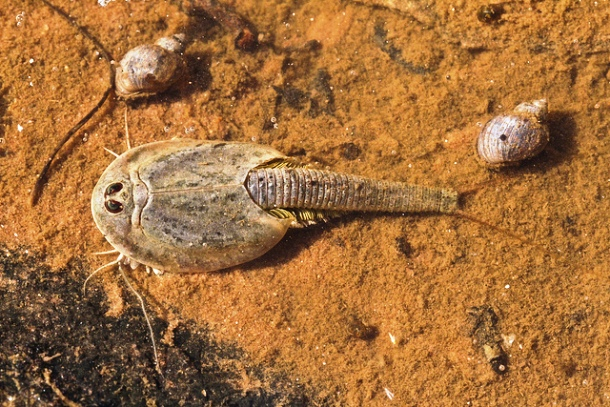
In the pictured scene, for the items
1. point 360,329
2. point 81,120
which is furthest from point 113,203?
point 360,329

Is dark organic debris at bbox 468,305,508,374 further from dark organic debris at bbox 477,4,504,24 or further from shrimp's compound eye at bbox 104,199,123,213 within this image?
shrimp's compound eye at bbox 104,199,123,213

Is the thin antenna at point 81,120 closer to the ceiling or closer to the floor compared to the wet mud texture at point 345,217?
closer to the ceiling

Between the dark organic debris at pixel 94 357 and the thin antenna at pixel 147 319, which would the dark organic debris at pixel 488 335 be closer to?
the dark organic debris at pixel 94 357

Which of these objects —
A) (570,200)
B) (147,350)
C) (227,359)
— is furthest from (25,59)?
(570,200)

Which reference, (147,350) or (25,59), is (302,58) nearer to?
(25,59)

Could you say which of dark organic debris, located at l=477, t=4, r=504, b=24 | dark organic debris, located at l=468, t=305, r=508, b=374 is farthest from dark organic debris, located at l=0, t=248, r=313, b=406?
dark organic debris, located at l=477, t=4, r=504, b=24

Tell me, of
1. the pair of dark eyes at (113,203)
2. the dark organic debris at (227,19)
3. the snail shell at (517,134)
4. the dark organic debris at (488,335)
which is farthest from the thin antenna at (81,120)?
the dark organic debris at (488,335)
